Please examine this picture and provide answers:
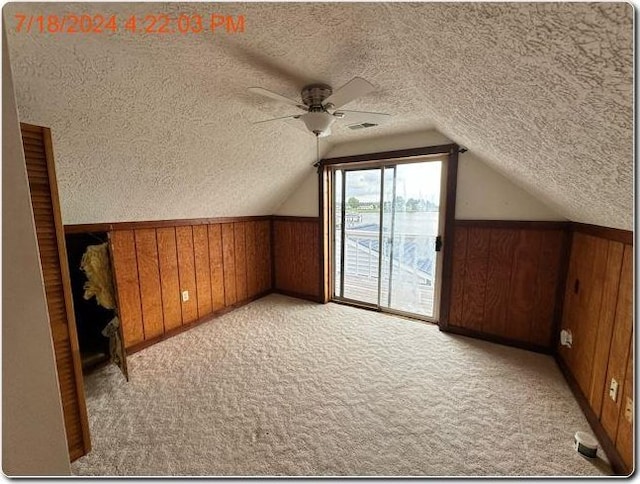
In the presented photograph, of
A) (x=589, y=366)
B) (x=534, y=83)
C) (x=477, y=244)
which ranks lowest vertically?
(x=589, y=366)

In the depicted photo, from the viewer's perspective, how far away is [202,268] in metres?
2.96

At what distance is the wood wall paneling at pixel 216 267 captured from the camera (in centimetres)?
306

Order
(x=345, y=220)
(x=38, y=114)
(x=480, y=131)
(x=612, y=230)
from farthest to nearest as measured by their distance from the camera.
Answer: (x=345, y=220)
(x=480, y=131)
(x=612, y=230)
(x=38, y=114)

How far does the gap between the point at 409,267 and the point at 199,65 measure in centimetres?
283

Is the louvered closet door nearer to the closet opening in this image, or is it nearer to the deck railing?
the closet opening

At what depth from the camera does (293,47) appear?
1248 mm

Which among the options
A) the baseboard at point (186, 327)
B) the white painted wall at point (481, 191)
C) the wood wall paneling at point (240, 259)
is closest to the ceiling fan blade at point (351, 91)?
the white painted wall at point (481, 191)

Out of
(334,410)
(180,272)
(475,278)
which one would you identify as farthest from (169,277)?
(475,278)

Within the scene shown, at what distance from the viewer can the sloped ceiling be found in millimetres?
725

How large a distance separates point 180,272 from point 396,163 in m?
2.62

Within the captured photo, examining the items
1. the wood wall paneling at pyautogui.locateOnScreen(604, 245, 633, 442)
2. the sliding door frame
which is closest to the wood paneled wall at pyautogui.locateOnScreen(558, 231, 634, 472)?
the wood wall paneling at pyautogui.locateOnScreen(604, 245, 633, 442)

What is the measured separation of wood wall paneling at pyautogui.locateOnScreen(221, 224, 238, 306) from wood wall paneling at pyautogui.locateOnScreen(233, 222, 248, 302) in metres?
0.05

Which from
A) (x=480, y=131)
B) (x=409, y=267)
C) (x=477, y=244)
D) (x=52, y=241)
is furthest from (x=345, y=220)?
(x=52, y=241)

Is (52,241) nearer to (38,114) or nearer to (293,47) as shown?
(38,114)
